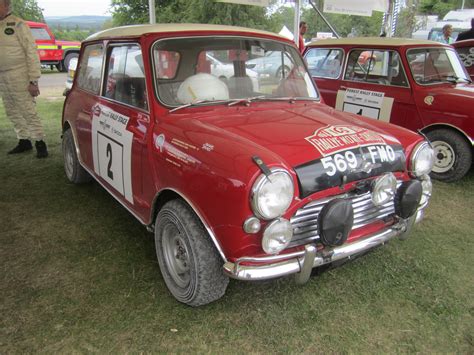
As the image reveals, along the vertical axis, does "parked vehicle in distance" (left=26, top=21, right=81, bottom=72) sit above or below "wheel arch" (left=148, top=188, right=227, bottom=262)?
above

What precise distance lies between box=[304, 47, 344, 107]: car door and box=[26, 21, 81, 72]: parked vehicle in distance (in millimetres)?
13488

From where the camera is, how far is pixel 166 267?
2.63 meters

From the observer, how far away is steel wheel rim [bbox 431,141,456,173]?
487 cm

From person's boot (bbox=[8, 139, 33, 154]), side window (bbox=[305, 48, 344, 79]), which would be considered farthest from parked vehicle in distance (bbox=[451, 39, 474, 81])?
person's boot (bbox=[8, 139, 33, 154])

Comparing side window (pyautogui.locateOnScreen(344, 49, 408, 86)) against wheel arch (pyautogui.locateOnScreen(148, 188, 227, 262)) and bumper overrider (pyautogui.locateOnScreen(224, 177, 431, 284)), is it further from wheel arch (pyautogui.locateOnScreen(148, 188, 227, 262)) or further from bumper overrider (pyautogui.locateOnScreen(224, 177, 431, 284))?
wheel arch (pyautogui.locateOnScreen(148, 188, 227, 262))

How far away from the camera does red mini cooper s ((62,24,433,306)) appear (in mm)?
2033

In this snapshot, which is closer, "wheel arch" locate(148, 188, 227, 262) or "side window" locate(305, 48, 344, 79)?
"wheel arch" locate(148, 188, 227, 262)

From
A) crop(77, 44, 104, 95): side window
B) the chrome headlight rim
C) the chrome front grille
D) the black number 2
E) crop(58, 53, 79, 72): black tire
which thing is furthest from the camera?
crop(58, 53, 79, 72): black tire

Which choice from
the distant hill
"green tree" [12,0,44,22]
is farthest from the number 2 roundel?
"green tree" [12,0,44,22]

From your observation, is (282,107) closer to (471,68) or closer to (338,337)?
(338,337)

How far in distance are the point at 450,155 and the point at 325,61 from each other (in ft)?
7.62

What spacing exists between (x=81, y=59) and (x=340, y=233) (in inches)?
131

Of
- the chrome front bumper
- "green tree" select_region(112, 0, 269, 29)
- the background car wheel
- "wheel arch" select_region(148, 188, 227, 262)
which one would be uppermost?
"green tree" select_region(112, 0, 269, 29)

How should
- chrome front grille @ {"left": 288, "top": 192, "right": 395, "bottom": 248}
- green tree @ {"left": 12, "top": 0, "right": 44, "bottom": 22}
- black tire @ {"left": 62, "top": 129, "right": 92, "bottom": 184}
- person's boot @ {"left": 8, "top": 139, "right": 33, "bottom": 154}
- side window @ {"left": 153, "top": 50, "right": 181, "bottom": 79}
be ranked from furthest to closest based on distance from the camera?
green tree @ {"left": 12, "top": 0, "right": 44, "bottom": 22}
person's boot @ {"left": 8, "top": 139, "right": 33, "bottom": 154}
black tire @ {"left": 62, "top": 129, "right": 92, "bottom": 184}
side window @ {"left": 153, "top": 50, "right": 181, "bottom": 79}
chrome front grille @ {"left": 288, "top": 192, "right": 395, "bottom": 248}
